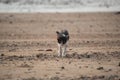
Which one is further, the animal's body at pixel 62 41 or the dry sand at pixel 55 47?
the animal's body at pixel 62 41

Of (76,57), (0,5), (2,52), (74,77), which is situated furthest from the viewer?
(0,5)

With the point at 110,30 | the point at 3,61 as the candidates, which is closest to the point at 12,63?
the point at 3,61

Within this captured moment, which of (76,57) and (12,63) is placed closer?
(12,63)

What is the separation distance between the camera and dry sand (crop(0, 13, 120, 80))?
1545cm

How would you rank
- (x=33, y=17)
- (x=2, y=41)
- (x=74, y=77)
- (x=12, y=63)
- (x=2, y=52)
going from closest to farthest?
1. (x=74, y=77)
2. (x=12, y=63)
3. (x=2, y=52)
4. (x=2, y=41)
5. (x=33, y=17)

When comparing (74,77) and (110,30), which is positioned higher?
(74,77)

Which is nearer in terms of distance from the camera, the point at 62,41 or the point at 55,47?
the point at 62,41

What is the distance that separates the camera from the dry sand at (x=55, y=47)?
15453 mm

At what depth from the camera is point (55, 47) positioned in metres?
22.1

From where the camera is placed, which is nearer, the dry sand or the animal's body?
the dry sand

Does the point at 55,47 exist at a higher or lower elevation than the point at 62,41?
lower

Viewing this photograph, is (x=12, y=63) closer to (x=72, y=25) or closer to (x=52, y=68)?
(x=52, y=68)

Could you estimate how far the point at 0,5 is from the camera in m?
41.8

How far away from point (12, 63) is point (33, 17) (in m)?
18.0
